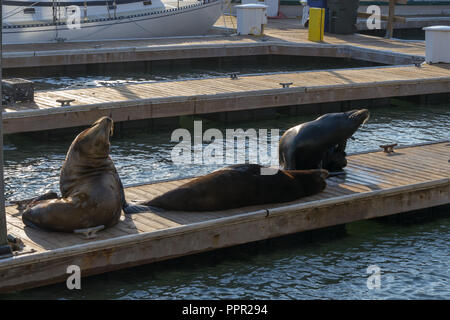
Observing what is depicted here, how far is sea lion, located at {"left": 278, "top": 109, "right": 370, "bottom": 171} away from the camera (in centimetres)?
984

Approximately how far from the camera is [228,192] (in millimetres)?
8742

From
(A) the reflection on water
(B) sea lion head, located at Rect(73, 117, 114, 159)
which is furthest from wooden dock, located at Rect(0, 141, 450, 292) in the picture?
(A) the reflection on water

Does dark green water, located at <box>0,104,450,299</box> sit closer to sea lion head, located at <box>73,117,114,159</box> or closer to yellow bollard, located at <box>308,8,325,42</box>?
sea lion head, located at <box>73,117,114,159</box>

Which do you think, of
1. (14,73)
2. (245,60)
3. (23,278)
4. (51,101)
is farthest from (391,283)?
(245,60)

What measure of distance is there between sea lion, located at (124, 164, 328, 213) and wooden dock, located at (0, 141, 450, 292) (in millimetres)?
103

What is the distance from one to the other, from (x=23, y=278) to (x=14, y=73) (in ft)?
42.0

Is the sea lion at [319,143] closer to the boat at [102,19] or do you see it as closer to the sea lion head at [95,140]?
the sea lion head at [95,140]

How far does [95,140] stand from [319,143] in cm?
296

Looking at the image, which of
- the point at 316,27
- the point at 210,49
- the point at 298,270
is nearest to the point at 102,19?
the point at 210,49

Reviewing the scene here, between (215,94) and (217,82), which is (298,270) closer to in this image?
(215,94)

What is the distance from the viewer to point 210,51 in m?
21.4

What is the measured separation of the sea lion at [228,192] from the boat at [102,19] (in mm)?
13554

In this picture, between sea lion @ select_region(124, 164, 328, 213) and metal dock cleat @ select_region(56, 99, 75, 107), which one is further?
metal dock cleat @ select_region(56, 99, 75, 107)

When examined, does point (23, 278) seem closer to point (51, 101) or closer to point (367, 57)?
point (51, 101)
